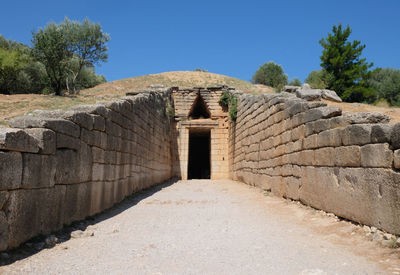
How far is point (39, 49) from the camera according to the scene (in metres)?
19.9

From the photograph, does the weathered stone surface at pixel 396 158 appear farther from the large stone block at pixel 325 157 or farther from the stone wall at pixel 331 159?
the large stone block at pixel 325 157

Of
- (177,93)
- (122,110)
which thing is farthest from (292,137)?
(177,93)

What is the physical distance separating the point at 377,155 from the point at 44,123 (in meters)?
4.66

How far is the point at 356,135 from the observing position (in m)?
4.68

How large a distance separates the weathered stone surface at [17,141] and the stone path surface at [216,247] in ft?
4.13

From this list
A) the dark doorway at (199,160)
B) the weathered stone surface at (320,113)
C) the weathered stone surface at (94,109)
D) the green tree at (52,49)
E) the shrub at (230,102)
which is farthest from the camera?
the dark doorway at (199,160)

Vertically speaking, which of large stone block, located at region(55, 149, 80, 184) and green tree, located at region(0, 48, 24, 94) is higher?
green tree, located at region(0, 48, 24, 94)

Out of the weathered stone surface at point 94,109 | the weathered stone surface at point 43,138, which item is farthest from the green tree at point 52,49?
the weathered stone surface at point 43,138

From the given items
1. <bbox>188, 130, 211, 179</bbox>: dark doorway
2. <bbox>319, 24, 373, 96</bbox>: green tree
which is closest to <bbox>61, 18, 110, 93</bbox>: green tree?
<bbox>188, 130, 211, 179</bbox>: dark doorway

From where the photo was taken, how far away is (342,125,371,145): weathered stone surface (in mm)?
4426

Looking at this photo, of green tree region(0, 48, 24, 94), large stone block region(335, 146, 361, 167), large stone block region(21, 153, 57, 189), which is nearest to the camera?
large stone block region(21, 153, 57, 189)

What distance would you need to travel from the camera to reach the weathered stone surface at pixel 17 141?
331 cm

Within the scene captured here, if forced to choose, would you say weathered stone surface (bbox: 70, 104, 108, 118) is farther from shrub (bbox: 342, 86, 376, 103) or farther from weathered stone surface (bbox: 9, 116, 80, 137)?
shrub (bbox: 342, 86, 376, 103)

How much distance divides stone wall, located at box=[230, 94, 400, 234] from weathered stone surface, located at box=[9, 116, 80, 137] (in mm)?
4514
